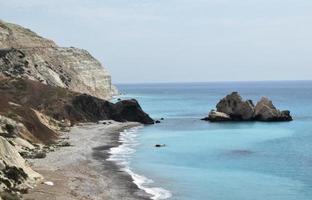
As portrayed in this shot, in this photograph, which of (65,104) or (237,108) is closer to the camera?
(65,104)

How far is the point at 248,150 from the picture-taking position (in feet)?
303

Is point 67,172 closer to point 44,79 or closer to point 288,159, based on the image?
point 288,159

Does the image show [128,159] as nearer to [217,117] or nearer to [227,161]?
[227,161]

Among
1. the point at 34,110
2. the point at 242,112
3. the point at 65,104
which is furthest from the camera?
the point at 242,112

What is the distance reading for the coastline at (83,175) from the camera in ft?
169

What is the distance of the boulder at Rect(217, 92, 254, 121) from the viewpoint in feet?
508

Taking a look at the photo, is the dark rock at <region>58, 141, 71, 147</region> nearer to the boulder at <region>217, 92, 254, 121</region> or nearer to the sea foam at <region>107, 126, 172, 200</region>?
the sea foam at <region>107, 126, 172, 200</region>

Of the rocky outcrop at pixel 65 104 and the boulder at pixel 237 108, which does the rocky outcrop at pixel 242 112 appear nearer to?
the boulder at pixel 237 108

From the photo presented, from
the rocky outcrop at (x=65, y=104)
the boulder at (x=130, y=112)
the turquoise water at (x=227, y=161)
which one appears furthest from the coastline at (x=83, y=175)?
the boulder at (x=130, y=112)

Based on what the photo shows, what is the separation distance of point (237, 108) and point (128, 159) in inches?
3221

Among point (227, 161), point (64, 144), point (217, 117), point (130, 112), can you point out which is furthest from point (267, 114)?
point (64, 144)

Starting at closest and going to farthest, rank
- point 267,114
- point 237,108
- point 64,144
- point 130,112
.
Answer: point 64,144
point 130,112
point 267,114
point 237,108

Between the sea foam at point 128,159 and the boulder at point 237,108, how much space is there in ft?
119

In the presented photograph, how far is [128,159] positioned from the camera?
79.6m
